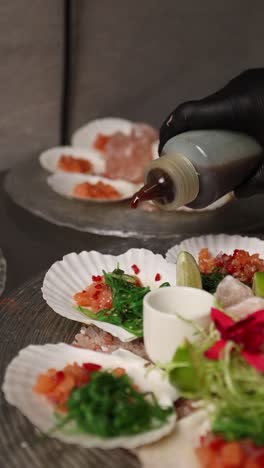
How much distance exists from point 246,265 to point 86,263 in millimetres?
275

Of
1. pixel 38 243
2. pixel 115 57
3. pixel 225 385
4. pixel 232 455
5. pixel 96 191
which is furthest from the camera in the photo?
pixel 115 57

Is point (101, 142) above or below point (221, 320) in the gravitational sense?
below

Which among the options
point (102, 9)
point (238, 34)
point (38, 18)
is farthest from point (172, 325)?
point (238, 34)

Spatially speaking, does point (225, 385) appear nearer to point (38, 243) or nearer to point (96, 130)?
point (38, 243)

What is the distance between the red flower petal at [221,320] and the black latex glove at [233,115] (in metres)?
0.41

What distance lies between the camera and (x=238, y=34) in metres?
2.36

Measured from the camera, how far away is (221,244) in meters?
1.39

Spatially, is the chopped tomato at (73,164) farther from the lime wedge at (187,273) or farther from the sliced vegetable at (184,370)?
the sliced vegetable at (184,370)

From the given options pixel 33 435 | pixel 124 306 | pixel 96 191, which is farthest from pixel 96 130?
pixel 33 435

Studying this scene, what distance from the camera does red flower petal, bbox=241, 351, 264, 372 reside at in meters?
0.90

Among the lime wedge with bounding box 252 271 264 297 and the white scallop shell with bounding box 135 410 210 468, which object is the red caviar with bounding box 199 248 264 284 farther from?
the white scallop shell with bounding box 135 410 210 468

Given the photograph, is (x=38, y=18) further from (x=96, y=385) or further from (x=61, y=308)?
(x=96, y=385)

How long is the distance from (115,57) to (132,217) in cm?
84

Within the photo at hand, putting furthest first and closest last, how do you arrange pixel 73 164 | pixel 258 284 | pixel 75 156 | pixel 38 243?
pixel 75 156 < pixel 73 164 < pixel 38 243 < pixel 258 284
